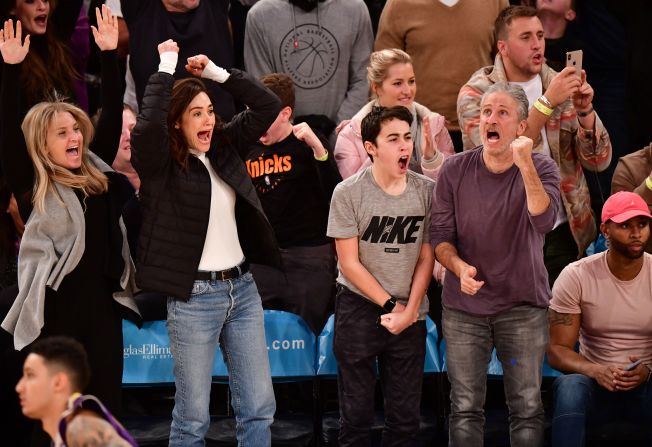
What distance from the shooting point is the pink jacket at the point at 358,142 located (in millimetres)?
6352

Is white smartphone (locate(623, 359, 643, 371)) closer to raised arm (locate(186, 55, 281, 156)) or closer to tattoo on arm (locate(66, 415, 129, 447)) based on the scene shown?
raised arm (locate(186, 55, 281, 156))

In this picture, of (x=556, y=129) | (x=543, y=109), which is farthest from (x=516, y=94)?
(x=556, y=129)

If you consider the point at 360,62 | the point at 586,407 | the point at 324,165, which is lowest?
the point at 586,407

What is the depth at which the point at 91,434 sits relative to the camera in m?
3.74

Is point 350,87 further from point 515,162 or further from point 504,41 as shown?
point 515,162

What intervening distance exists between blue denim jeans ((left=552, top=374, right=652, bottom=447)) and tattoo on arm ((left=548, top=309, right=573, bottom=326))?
28 cm

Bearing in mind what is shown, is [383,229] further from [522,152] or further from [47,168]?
[47,168]

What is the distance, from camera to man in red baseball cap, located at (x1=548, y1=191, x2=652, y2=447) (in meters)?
5.53

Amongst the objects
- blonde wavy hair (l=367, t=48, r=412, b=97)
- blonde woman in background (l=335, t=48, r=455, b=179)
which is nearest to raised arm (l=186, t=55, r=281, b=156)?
blonde woman in background (l=335, t=48, r=455, b=179)

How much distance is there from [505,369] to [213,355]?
136cm

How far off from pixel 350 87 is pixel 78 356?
350 centimetres

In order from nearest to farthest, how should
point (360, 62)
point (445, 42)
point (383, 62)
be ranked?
1. point (383, 62)
2. point (445, 42)
3. point (360, 62)

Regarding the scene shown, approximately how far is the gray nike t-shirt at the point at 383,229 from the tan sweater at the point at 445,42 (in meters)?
1.58

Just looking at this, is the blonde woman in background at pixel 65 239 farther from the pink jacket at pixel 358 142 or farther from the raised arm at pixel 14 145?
the pink jacket at pixel 358 142
